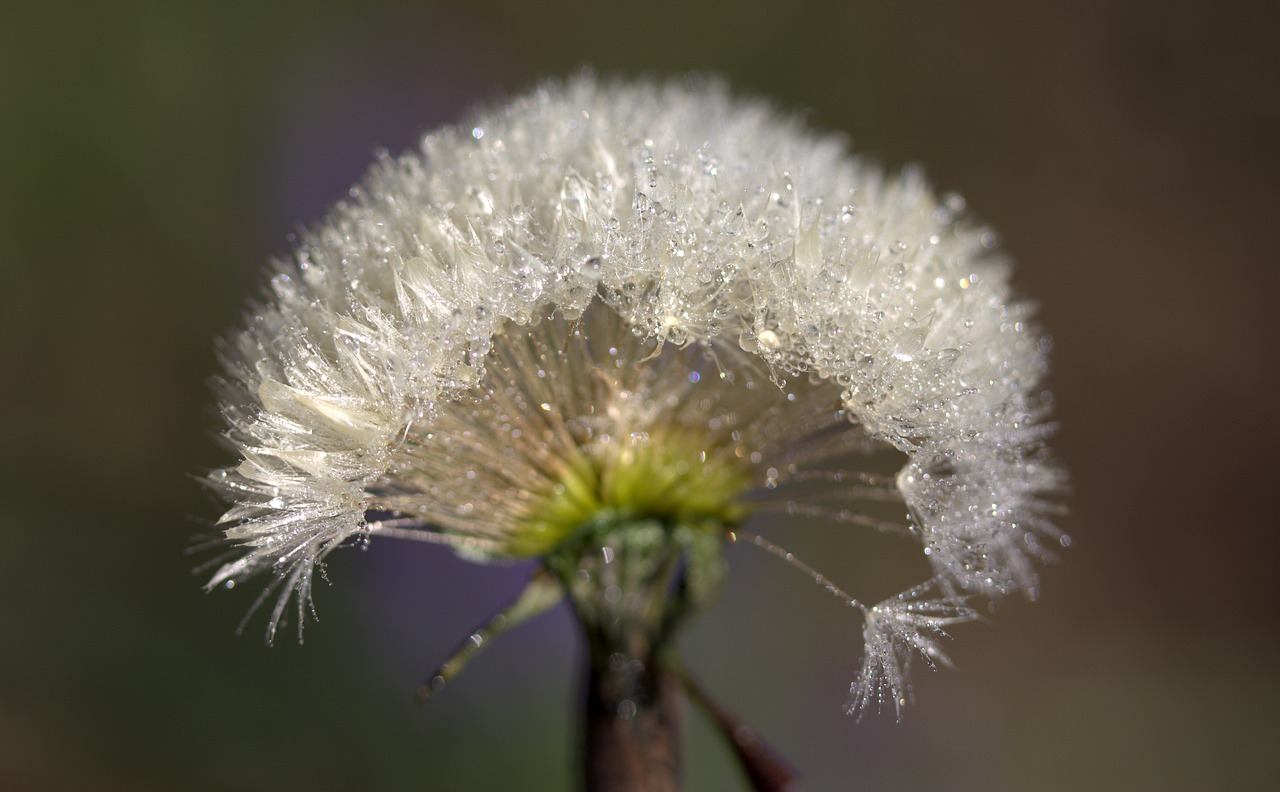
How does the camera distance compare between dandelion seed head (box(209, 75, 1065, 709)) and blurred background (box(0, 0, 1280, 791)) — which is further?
blurred background (box(0, 0, 1280, 791))

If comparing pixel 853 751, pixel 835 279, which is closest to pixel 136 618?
pixel 853 751

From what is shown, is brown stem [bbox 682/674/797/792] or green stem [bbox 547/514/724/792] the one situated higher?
green stem [bbox 547/514/724/792]

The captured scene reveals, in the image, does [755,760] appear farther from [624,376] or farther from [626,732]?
[624,376]

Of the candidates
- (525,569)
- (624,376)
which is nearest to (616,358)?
(624,376)

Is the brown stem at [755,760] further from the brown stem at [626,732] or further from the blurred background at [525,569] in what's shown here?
the blurred background at [525,569]

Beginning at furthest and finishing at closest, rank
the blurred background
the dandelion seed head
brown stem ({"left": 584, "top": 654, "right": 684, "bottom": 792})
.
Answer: the blurred background, brown stem ({"left": 584, "top": 654, "right": 684, "bottom": 792}), the dandelion seed head

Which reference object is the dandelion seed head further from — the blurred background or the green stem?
the blurred background

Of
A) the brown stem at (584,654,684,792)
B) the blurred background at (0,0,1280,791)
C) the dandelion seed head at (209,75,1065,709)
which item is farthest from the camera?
the blurred background at (0,0,1280,791)

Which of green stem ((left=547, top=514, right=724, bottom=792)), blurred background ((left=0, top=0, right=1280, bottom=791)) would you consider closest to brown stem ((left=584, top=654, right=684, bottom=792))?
green stem ((left=547, top=514, right=724, bottom=792))
